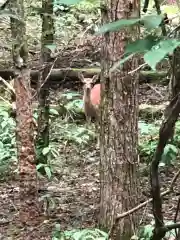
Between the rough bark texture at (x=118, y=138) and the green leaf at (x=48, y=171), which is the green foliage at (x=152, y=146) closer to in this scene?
the green leaf at (x=48, y=171)

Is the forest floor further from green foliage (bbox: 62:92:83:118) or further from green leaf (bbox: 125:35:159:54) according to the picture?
green leaf (bbox: 125:35:159:54)

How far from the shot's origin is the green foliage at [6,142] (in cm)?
770

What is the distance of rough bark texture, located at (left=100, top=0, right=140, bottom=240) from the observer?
14.9ft

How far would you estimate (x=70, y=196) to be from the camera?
256 inches

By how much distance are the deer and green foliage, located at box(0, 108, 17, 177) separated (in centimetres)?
168

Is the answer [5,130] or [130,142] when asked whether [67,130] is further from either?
[130,142]

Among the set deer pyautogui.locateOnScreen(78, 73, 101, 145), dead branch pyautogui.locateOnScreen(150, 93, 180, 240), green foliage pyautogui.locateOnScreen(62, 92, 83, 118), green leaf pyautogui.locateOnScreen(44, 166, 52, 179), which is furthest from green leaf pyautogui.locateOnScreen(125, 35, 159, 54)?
green foliage pyautogui.locateOnScreen(62, 92, 83, 118)

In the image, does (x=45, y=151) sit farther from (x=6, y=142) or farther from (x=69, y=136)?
(x=69, y=136)

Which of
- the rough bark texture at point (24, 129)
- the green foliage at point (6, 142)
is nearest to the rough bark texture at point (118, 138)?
the rough bark texture at point (24, 129)

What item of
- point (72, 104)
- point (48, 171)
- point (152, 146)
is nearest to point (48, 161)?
point (48, 171)

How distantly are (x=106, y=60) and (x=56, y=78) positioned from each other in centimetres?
752

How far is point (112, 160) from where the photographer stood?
4711mm

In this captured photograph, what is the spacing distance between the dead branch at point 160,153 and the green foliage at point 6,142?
5.72m

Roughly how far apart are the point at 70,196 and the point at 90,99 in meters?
4.29
